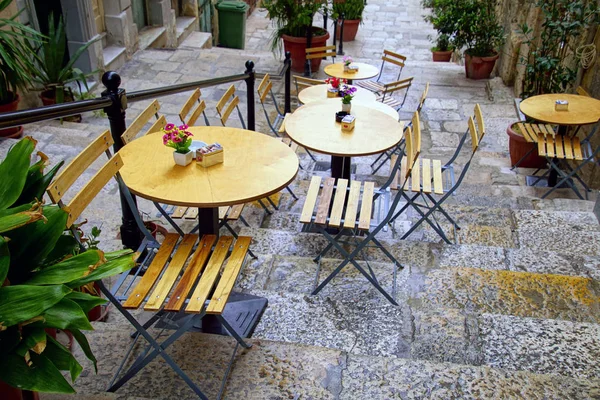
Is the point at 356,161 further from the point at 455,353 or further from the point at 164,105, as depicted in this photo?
the point at 455,353

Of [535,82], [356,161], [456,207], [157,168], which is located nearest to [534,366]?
[157,168]

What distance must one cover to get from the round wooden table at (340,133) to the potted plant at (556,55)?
207 centimetres

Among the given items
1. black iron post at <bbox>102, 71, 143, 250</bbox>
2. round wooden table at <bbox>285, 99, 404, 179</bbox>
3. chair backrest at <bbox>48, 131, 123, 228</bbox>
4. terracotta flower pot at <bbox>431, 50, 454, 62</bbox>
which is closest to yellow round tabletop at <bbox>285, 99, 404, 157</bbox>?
round wooden table at <bbox>285, 99, 404, 179</bbox>

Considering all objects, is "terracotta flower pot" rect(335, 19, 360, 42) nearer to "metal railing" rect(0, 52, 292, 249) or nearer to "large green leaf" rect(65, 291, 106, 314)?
"metal railing" rect(0, 52, 292, 249)

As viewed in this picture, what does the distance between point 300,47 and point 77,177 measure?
6.15 m

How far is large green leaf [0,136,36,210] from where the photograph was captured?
1.68 m

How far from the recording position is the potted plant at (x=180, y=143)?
281cm

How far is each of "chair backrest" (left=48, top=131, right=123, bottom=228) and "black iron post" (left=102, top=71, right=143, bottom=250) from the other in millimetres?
254

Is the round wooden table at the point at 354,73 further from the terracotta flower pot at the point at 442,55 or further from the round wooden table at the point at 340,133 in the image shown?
the terracotta flower pot at the point at 442,55

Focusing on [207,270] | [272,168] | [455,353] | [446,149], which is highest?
[272,168]

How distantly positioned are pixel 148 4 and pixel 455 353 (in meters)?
8.02

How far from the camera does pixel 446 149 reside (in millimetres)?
6105

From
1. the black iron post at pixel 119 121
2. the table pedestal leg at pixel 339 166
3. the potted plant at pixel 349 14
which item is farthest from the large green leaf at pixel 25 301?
the potted plant at pixel 349 14

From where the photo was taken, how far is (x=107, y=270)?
5.49 ft
